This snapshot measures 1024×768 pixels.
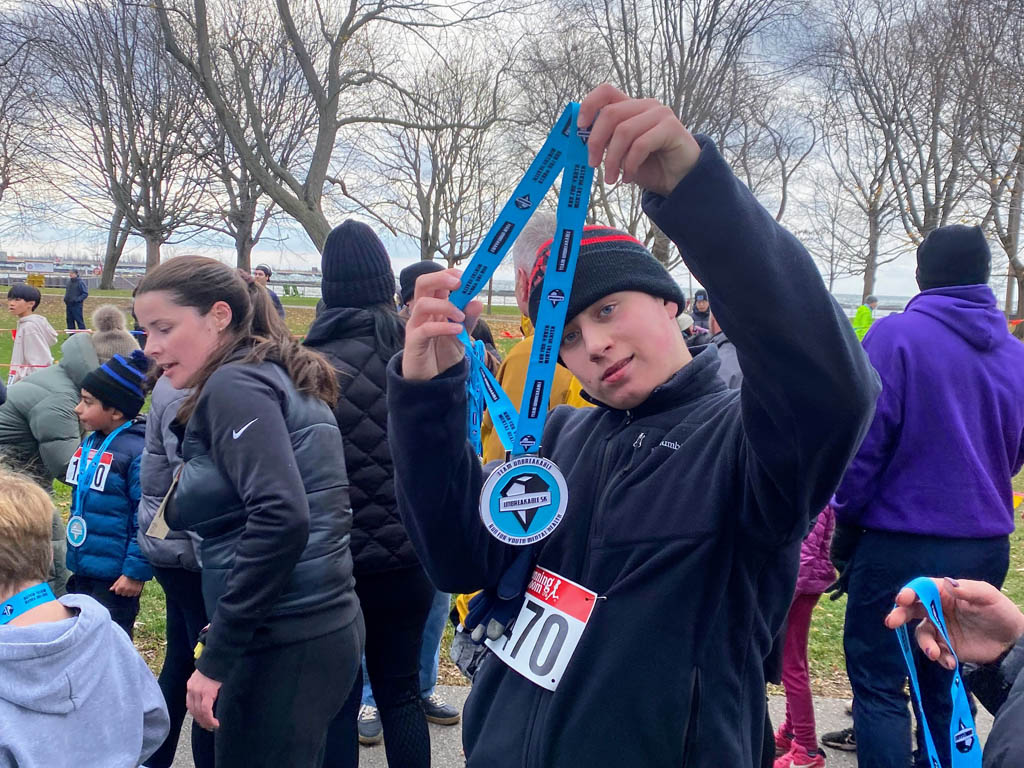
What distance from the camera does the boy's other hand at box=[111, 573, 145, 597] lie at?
9.90ft

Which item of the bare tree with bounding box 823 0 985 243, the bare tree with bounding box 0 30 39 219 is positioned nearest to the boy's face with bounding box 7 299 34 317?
the bare tree with bounding box 0 30 39 219

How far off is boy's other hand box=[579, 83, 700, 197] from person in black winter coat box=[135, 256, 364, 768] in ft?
4.17

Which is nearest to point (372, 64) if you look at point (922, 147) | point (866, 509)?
point (922, 147)

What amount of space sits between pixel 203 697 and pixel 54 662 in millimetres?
444

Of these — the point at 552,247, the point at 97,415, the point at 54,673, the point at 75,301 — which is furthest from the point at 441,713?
the point at 75,301

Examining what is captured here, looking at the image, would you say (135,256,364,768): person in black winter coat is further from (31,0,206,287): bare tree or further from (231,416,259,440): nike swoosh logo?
(31,0,206,287): bare tree

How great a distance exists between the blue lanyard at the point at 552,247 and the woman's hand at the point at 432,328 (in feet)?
0.08

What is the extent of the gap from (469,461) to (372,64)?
41.6 feet

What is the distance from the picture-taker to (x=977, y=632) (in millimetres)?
1394

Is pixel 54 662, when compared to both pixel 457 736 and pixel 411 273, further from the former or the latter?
pixel 411 273

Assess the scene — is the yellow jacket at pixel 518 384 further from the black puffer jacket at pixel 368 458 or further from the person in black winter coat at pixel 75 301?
the person in black winter coat at pixel 75 301

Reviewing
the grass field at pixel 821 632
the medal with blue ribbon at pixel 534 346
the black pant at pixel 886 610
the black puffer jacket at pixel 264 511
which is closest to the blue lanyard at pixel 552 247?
the medal with blue ribbon at pixel 534 346

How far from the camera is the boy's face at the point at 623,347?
1401 mm

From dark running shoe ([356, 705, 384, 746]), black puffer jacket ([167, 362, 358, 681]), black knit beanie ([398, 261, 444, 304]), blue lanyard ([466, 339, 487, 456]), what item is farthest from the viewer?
black knit beanie ([398, 261, 444, 304])
